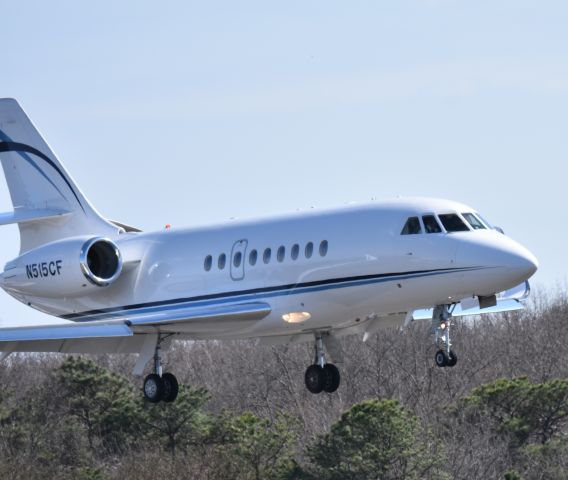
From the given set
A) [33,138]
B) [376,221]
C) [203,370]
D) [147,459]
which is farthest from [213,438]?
Result: [376,221]

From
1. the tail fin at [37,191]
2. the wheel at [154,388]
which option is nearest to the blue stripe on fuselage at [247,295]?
the wheel at [154,388]

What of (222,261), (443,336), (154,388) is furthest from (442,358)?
(154,388)

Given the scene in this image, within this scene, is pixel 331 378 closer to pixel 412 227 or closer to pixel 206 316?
pixel 206 316

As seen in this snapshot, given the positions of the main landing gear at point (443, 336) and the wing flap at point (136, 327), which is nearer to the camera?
the main landing gear at point (443, 336)

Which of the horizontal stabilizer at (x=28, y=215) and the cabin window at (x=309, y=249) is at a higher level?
the horizontal stabilizer at (x=28, y=215)

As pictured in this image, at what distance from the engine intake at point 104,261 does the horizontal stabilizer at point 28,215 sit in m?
3.26

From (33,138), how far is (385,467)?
25.1 m

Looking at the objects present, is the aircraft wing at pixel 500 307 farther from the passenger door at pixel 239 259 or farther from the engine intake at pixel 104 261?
→ the engine intake at pixel 104 261

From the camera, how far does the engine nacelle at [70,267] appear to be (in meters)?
39.6

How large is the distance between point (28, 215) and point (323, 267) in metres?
10.5

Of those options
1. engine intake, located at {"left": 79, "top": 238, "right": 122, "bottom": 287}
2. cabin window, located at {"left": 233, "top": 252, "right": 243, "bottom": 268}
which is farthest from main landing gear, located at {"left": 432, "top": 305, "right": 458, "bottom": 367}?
engine intake, located at {"left": 79, "top": 238, "right": 122, "bottom": 287}

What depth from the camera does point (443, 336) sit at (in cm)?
3516

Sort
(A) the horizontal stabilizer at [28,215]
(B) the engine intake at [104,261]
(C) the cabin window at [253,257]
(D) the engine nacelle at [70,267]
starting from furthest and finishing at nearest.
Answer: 1. (A) the horizontal stabilizer at [28,215]
2. (B) the engine intake at [104,261]
3. (D) the engine nacelle at [70,267]
4. (C) the cabin window at [253,257]

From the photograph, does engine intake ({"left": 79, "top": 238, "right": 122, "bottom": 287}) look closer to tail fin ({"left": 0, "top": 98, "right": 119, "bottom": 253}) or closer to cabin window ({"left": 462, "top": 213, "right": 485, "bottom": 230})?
tail fin ({"left": 0, "top": 98, "right": 119, "bottom": 253})
